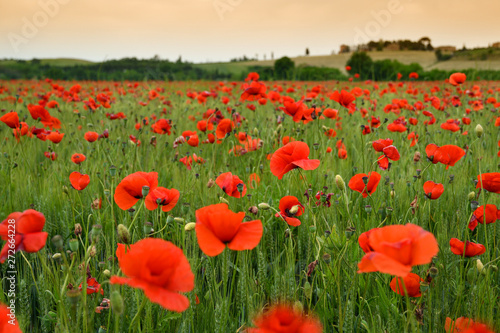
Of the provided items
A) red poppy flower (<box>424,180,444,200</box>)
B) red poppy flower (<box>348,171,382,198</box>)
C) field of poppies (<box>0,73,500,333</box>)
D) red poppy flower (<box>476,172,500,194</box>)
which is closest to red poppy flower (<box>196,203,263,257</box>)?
field of poppies (<box>0,73,500,333</box>)

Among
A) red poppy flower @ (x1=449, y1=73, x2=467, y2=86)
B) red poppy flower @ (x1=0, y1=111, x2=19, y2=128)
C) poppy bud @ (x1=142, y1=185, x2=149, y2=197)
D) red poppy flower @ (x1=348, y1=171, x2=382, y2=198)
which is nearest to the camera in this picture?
poppy bud @ (x1=142, y1=185, x2=149, y2=197)

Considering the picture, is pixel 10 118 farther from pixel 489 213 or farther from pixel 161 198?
pixel 489 213

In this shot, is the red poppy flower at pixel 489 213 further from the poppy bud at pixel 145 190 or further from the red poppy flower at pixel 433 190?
the poppy bud at pixel 145 190

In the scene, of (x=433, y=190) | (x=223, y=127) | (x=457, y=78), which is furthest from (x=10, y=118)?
(x=457, y=78)

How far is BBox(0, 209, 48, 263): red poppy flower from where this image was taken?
0.71 meters

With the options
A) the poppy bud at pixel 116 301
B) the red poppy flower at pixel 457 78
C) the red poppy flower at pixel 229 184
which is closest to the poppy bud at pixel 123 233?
the poppy bud at pixel 116 301

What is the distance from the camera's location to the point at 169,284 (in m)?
0.67

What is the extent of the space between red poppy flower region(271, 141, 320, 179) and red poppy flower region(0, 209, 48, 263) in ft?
2.57

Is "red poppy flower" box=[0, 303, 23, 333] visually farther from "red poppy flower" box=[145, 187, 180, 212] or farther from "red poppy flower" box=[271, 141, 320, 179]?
"red poppy flower" box=[271, 141, 320, 179]

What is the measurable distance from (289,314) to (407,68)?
64.0 feet

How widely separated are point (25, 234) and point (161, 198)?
0.47 meters

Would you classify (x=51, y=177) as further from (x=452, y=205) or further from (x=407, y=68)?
(x=407, y=68)

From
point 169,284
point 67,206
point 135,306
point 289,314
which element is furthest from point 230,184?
point 67,206

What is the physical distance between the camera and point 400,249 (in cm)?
67
